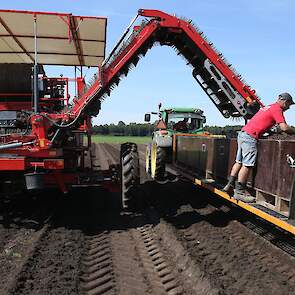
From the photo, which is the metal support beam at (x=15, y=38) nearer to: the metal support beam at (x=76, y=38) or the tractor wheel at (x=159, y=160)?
the metal support beam at (x=76, y=38)

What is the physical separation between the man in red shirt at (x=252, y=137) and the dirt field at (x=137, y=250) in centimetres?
79

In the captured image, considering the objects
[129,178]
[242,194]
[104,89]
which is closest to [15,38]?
[104,89]

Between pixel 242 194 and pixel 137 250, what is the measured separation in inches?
67.7

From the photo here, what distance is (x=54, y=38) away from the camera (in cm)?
834

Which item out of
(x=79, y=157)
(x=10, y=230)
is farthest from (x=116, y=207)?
(x=10, y=230)

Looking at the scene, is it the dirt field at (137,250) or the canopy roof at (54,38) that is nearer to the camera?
the dirt field at (137,250)

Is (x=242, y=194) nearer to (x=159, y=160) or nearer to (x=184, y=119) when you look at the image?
(x=159, y=160)

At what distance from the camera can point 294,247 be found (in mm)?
5734

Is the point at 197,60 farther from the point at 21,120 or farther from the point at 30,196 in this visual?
the point at 30,196

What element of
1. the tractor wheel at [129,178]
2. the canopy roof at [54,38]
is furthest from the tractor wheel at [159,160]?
the tractor wheel at [129,178]

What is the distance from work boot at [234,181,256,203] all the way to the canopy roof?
11.8ft

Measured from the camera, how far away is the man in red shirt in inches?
222

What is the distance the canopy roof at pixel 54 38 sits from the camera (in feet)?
→ 23.0

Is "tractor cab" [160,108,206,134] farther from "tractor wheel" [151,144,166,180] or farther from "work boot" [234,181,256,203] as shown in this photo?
"work boot" [234,181,256,203]
